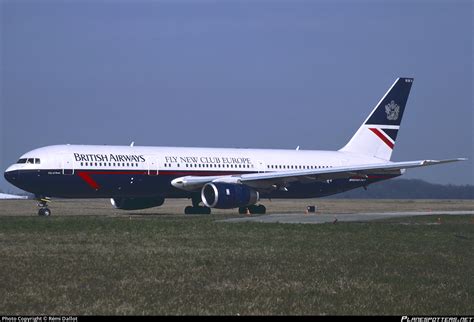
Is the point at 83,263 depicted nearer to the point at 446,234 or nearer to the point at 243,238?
the point at 243,238

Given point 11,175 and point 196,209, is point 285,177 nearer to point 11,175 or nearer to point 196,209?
point 196,209

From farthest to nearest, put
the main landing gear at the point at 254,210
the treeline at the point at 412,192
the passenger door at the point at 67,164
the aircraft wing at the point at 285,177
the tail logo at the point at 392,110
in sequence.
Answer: the treeline at the point at 412,192, the tail logo at the point at 392,110, the main landing gear at the point at 254,210, the aircraft wing at the point at 285,177, the passenger door at the point at 67,164

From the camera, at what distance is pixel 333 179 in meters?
52.7

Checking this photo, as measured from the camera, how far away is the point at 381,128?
5753 cm

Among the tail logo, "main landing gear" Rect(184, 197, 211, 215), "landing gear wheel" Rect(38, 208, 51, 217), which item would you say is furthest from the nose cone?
the tail logo

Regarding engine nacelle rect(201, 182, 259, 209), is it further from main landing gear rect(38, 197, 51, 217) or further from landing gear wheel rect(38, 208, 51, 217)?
landing gear wheel rect(38, 208, 51, 217)

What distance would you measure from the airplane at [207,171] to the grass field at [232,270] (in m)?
13.3

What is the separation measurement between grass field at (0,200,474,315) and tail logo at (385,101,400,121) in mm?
27867

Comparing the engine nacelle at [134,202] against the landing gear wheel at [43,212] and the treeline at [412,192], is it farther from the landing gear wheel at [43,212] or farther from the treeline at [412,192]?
the treeline at [412,192]

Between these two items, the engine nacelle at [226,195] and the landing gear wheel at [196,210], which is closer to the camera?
the engine nacelle at [226,195]

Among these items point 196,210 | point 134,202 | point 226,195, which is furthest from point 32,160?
point 196,210

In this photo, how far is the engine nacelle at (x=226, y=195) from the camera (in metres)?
45.4

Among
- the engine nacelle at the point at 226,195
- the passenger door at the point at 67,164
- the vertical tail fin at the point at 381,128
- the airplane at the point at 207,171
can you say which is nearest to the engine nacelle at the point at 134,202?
the airplane at the point at 207,171

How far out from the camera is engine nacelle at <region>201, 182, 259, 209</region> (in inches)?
1789
